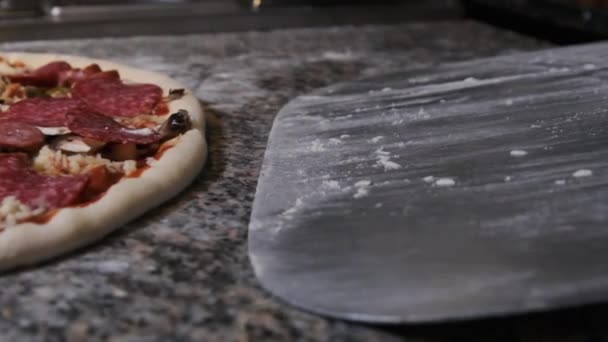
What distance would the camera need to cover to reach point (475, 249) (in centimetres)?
78

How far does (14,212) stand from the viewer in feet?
2.89

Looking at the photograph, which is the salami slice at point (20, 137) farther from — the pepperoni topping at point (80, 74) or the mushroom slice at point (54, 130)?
the pepperoni topping at point (80, 74)

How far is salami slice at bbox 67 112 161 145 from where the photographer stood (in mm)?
1069

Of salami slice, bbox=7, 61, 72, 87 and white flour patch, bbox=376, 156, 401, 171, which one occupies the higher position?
salami slice, bbox=7, 61, 72, 87

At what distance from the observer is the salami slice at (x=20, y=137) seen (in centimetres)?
107

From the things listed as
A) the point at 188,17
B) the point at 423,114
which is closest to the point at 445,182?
the point at 423,114

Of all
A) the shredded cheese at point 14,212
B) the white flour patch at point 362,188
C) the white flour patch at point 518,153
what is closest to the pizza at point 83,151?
the shredded cheese at point 14,212

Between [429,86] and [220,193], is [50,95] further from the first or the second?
[429,86]

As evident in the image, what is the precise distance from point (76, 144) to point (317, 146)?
14.6 inches

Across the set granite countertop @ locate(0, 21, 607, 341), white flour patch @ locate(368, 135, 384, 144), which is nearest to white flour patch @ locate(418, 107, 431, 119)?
white flour patch @ locate(368, 135, 384, 144)

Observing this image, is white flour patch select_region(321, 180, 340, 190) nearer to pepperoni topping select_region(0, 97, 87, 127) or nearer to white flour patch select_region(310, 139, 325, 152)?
white flour patch select_region(310, 139, 325, 152)

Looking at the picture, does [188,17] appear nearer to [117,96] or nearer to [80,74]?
[80,74]

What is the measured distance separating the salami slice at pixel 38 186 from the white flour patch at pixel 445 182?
466 mm

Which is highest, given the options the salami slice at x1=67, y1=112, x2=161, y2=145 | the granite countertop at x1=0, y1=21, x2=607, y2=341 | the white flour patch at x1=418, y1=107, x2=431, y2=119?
the salami slice at x1=67, y1=112, x2=161, y2=145
